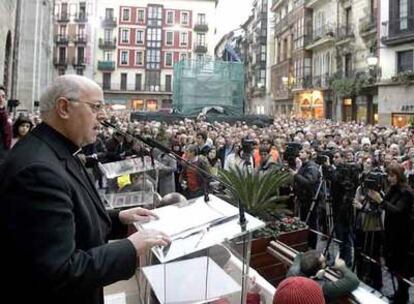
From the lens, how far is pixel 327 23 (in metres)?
37.1

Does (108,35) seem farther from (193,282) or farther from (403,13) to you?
(193,282)

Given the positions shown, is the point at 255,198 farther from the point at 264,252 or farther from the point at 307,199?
the point at 307,199

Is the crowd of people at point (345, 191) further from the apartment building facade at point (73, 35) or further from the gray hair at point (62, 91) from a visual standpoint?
the apartment building facade at point (73, 35)

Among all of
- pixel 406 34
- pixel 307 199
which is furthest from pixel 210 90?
pixel 307 199

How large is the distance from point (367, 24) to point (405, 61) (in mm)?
4280

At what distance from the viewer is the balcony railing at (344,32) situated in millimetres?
33438

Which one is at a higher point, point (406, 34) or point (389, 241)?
point (406, 34)

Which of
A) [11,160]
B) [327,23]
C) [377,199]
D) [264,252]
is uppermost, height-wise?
[327,23]

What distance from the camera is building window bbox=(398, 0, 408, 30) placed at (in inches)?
1091

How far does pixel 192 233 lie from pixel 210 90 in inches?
1446

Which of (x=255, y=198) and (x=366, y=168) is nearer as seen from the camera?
(x=255, y=198)

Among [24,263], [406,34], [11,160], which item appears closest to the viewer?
[24,263]

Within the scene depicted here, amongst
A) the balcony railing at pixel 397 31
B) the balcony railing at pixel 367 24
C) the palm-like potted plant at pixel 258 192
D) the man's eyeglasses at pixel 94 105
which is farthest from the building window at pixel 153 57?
the man's eyeglasses at pixel 94 105

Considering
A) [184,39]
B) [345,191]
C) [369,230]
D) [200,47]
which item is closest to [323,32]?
[200,47]
